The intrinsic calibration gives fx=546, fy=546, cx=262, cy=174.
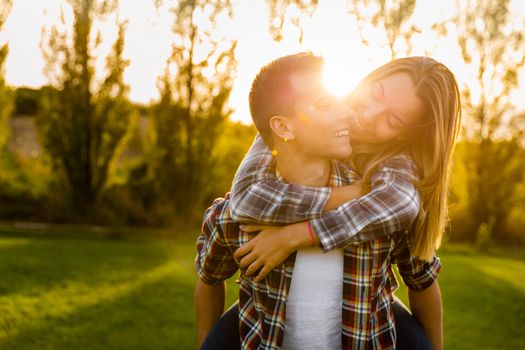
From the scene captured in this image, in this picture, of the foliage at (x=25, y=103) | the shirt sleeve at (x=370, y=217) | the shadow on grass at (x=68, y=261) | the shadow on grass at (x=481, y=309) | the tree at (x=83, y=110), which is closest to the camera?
the shirt sleeve at (x=370, y=217)

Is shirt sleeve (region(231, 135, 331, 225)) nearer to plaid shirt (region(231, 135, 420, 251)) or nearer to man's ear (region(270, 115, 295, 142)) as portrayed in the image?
plaid shirt (region(231, 135, 420, 251))

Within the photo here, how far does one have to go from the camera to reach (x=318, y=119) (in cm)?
183

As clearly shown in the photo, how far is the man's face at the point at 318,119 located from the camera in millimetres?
1830

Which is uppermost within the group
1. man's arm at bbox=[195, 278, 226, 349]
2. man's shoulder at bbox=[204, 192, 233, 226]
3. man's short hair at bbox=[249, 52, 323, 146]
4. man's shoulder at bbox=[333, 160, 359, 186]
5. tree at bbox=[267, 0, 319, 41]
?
tree at bbox=[267, 0, 319, 41]

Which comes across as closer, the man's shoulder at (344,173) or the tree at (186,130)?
the man's shoulder at (344,173)

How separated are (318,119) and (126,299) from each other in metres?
4.26

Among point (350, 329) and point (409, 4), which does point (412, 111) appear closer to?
point (350, 329)

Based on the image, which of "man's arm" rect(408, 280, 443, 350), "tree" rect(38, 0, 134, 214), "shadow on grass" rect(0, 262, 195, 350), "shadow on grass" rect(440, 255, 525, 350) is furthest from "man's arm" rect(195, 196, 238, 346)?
"tree" rect(38, 0, 134, 214)

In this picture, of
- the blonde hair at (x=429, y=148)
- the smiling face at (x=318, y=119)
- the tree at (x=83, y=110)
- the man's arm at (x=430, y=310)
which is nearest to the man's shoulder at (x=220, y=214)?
the smiling face at (x=318, y=119)

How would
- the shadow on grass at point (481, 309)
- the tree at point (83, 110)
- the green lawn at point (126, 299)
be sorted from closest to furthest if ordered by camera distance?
the green lawn at point (126, 299), the shadow on grass at point (481, 309), the tree at point (83, 110)

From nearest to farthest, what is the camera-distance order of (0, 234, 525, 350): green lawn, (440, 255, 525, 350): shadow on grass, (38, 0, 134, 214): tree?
(0, 234, 525, 350): green lawn < (440, 255, 525, 350): shadow on grass < (38, 0, 134, 214): tree

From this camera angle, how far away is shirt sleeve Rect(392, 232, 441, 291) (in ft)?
6.46

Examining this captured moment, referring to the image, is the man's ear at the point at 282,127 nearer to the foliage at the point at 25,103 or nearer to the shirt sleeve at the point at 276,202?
the shirt sleeve at the point at 276,202

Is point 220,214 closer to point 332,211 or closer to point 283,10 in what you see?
point 332,211
